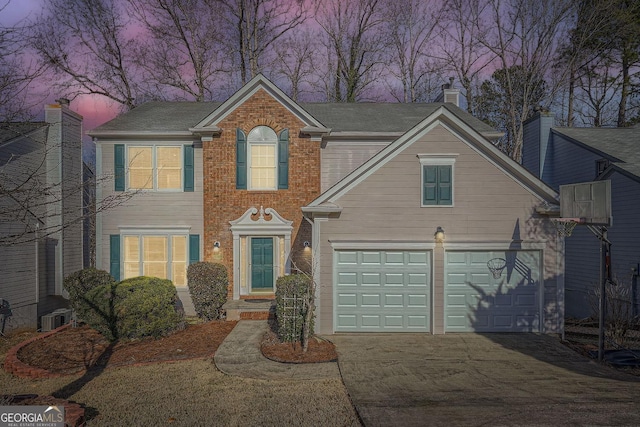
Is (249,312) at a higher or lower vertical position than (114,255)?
lower

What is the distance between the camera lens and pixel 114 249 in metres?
14.5

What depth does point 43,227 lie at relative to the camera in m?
14.0

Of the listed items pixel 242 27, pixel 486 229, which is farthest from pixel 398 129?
pixel 242 27

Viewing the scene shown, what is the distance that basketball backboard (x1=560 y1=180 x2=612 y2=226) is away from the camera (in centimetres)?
968

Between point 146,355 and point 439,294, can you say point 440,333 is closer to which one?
point 439,294

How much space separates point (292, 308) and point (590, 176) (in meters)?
12.9

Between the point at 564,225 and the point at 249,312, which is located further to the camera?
the point at 249,312

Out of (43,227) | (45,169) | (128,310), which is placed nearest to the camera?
(128,310)

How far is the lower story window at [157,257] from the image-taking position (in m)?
14.6

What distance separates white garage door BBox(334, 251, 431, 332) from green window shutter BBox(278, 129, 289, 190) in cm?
381

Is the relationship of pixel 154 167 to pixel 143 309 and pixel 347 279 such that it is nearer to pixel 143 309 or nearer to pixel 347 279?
pixel 143 309

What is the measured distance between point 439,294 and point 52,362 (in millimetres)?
9221

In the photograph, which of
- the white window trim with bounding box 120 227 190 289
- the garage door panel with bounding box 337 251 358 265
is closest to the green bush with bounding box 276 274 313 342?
the garage door panel with bounding box 337 251 358 265

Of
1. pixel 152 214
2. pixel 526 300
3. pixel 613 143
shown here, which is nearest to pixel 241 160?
pixel 152 214
